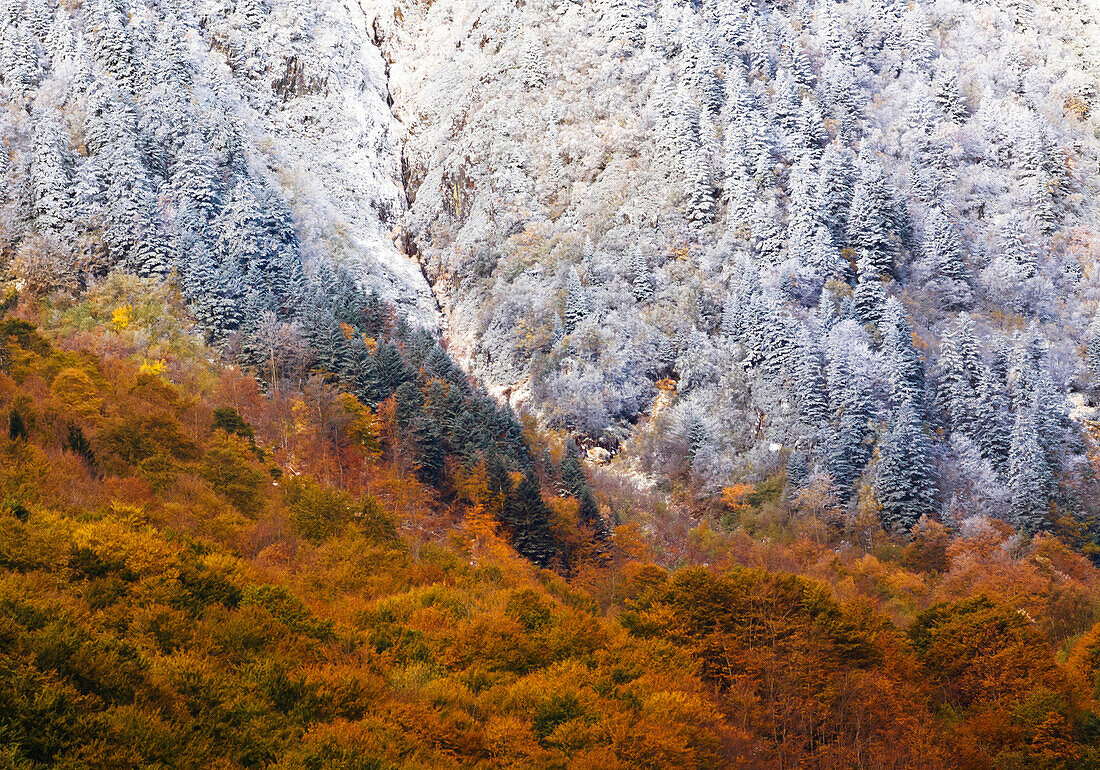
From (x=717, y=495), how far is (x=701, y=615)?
45494mm

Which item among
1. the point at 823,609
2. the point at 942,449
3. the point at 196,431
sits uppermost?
the point at 942,449

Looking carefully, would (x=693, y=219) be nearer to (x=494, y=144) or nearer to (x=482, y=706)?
(x=494, y=144)

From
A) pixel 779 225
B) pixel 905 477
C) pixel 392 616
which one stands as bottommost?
pixel 392 616

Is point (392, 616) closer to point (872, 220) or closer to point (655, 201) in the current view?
point (655, 201)

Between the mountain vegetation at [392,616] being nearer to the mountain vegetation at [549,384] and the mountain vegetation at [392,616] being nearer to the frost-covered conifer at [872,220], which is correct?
the mountain vegetation at [549,384]

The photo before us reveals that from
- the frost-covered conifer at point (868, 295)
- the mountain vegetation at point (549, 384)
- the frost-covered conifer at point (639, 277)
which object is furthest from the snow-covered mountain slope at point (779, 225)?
the mountain vegetation at point (549, 384)

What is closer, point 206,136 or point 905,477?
point 905,477

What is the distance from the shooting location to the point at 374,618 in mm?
→ 36750

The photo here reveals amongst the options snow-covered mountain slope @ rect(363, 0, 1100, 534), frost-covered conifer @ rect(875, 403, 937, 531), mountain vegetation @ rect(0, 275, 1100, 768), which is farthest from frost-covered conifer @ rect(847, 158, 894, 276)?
mountain vegetation @ rect(0, 275, 1100, 768)

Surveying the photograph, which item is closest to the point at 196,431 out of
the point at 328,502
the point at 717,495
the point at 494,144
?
the point at 328,502

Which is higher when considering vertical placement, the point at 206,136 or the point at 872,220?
the point at 872,220

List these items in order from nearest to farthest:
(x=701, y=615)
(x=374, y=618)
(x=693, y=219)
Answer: (x=374, y=618) → (x=701, y=615) → (x=693, y=219)

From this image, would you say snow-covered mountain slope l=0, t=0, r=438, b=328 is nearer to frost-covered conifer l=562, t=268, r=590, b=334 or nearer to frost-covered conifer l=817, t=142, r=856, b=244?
frost-covered conifer l=562, t=268, r=590, b=334

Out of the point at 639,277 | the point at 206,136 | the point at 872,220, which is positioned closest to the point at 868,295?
the point at 872,220
